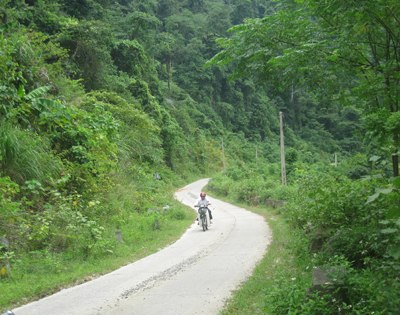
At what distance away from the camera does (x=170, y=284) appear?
28.0 feet

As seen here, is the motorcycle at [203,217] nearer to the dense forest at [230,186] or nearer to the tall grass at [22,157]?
the dense forest at [230,186]

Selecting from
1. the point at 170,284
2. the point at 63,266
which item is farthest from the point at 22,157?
the point at 170,284

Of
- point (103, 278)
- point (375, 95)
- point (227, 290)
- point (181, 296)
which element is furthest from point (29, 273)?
point (375, 95)

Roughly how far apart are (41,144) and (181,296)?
818 centimetres

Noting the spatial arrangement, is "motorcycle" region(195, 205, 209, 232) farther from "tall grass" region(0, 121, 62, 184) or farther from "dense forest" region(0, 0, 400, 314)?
"tall grass" region(0, 121, 62, 184)

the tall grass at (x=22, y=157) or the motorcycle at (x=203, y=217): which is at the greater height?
the tall grass at (x=22, y=157)

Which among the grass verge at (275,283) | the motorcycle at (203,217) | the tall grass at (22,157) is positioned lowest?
the motorcycle at (203,217)

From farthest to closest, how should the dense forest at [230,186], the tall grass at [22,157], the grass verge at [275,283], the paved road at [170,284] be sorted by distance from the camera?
1. the tall grass at [22,157]
2. the paved road at [170,284]
3. the dense forest at [230,186]
4. the grass verge at [275,283]

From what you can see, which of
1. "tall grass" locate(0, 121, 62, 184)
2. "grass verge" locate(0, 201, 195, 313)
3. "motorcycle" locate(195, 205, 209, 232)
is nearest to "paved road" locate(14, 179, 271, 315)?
"grass verge" locate(0, 201, 195, 313)

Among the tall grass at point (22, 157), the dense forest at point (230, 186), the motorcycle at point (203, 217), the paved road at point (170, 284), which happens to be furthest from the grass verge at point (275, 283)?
the tall grass at point (22, 157)

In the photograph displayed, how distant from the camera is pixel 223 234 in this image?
15.8 metres

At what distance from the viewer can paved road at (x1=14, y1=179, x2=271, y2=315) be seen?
6977 millimetres

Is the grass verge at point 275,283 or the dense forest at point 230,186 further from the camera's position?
the dense forest at point 230,186

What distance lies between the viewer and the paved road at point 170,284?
22.9 feet
